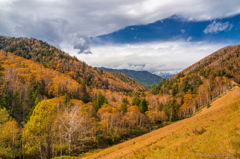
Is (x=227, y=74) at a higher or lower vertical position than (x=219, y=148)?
higher

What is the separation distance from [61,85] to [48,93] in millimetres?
12083

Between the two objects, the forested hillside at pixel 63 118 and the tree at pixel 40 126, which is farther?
the forested hillside at pixel 63 118

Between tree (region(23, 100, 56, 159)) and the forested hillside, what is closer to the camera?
tree (region(23, 100, 56, 159))

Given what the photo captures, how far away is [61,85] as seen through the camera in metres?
99.9

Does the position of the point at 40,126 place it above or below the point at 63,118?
above

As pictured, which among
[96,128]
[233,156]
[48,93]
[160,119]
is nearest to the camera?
[233,156]

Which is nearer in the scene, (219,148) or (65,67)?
(219,148)

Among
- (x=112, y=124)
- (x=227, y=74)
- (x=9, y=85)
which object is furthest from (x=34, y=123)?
(x=227, y=74)

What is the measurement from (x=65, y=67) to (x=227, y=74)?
230452 mm

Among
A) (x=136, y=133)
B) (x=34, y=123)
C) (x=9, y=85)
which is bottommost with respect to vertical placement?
(x=136, y=133)

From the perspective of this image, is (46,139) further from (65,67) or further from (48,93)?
(65,67)

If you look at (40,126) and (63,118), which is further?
(63,118)

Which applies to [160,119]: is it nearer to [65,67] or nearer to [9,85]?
[9,85]

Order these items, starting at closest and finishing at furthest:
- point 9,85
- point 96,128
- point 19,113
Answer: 1. point 96,128
2. point 19,113
3. point 9,85
